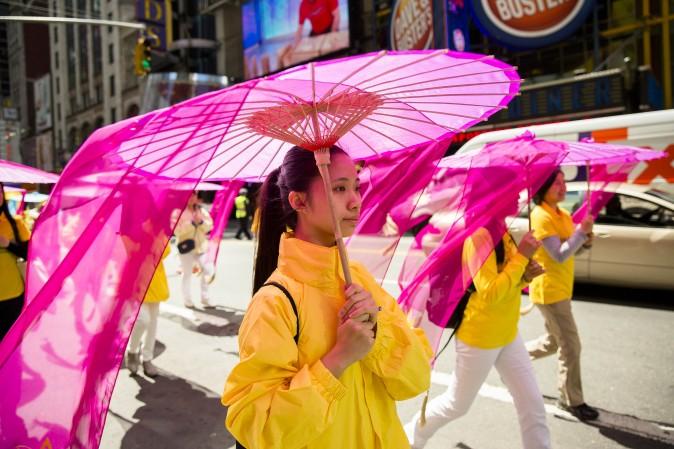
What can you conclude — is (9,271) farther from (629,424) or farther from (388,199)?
(629,424)

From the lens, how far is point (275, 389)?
53.8 inches

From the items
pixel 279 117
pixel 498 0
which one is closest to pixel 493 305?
pixel 279 117

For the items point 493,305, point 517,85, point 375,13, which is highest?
point 375,13

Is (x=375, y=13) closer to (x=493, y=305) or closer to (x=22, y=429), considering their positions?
(x=493, y=305)

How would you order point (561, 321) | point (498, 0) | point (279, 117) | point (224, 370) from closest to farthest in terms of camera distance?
point (279, 117) → point (561, 321) → point (224, 370) → point (498, 0)

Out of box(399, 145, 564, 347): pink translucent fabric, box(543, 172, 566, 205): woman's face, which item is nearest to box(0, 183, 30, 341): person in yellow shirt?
box(399, 145, 564, 347): pink translucent fabric

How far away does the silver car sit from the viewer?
6.88 metres

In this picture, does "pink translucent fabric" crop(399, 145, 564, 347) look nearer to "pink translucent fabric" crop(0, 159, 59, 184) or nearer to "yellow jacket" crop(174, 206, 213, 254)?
"pink translucent fabric" crop(0, 159, 59, 184)

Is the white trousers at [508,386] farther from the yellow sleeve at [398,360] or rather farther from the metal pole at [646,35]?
the metal pole at [646,35]

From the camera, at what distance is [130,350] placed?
525cm

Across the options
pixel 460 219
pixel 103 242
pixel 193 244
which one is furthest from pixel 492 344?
pixel 193 244

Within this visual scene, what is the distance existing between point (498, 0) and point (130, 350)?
14.3 m

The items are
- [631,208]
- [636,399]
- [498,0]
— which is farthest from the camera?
[498,0]

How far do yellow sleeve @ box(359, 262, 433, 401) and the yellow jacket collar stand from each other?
0.77ft
